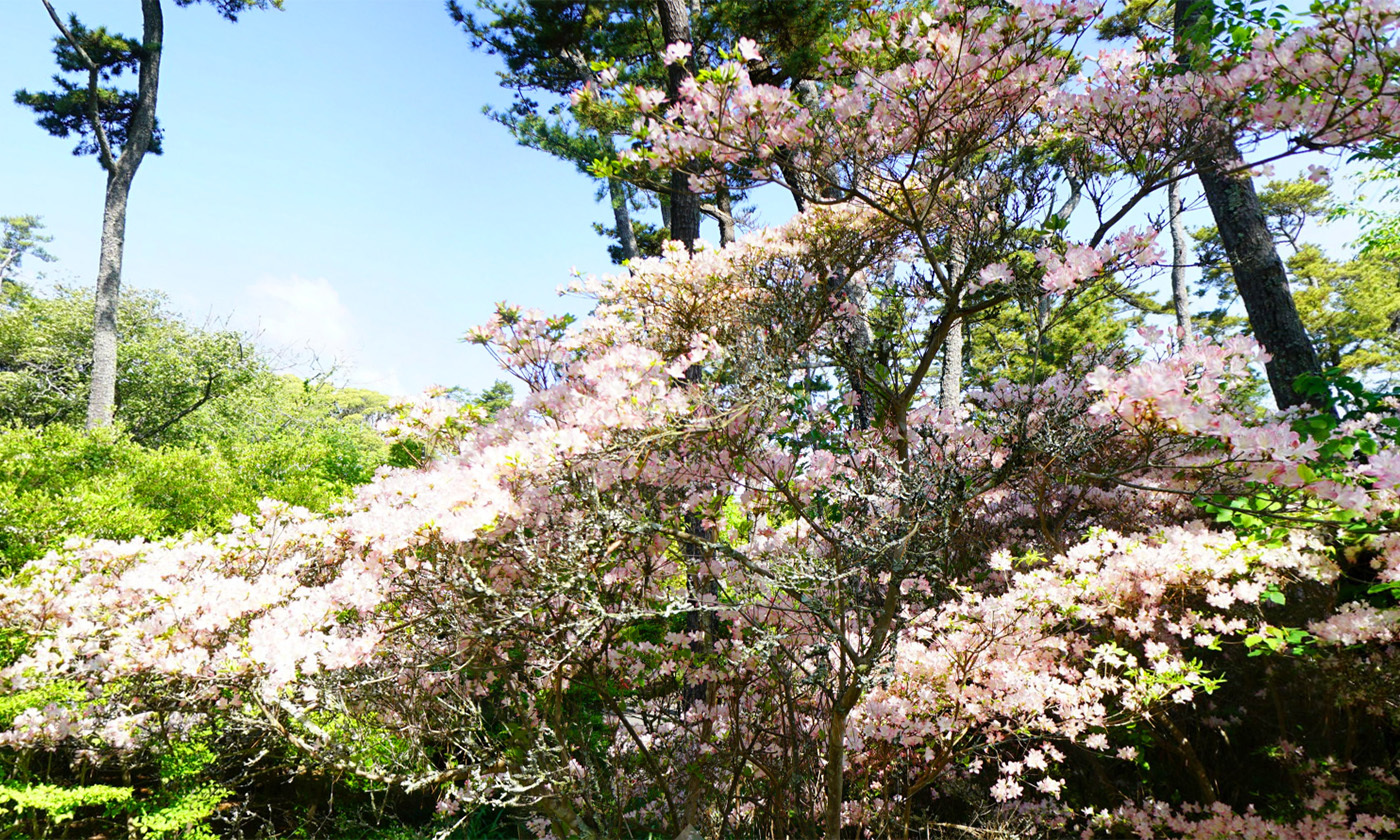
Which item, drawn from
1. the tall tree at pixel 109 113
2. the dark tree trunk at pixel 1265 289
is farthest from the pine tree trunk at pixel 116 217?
the dark tree trunk at pixel 1265 289

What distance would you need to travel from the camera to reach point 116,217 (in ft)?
38.8

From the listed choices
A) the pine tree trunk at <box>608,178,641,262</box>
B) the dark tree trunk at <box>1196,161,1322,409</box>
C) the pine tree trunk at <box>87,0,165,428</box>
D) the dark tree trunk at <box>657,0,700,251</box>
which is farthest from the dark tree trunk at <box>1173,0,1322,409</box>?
the pine tree trunk at <box>87,0,165,428</box>

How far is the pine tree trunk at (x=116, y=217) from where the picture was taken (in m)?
11.2

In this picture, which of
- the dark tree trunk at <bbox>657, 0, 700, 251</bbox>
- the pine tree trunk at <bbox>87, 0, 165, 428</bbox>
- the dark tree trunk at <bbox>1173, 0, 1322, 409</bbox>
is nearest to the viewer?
the dark tree trunk at <bbox>1173, 0, 1322, 409</bbox>

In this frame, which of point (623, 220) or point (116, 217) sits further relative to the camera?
point (116, 217)

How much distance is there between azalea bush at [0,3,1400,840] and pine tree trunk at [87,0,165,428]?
9578 mm

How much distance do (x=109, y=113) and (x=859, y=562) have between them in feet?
55.8

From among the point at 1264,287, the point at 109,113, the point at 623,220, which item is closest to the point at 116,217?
the point at 109,113

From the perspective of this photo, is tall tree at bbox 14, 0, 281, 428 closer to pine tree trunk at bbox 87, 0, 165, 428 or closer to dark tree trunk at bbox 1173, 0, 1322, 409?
pine tree trunk at bbox 87, 0, 165, 428

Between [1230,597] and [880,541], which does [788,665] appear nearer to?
[880,541]

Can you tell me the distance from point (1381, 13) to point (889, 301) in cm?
221

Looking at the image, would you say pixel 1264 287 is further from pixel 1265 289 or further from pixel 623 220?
pixel 623 220

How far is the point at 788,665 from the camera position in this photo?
357cm

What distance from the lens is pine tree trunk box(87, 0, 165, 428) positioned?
11.2 meters
